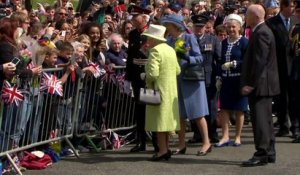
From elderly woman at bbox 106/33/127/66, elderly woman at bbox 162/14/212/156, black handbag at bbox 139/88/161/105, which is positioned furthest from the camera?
elderly woman at bbox 106/33/127/66

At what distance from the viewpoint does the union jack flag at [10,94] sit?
1004 cm

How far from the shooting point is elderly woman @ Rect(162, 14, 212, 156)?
1173 centimetres

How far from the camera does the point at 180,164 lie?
1127 centimetres

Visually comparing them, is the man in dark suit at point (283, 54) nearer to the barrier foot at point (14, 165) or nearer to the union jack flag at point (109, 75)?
the union jack flag at point (109, 75)

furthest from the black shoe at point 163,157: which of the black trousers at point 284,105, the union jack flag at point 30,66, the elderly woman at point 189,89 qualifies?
the black trousers at point 284,105

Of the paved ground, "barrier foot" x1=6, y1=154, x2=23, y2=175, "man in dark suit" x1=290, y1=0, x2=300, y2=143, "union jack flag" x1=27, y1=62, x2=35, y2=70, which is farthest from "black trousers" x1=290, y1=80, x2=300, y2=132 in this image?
"barrier foot" x1=6, y1=154, x2=23, y2=175

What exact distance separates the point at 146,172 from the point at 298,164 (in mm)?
2041

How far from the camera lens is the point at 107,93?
1281 centimetres

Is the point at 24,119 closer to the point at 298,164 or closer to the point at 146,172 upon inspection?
the point at 146,172

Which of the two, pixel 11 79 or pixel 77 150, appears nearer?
pixel 11 79

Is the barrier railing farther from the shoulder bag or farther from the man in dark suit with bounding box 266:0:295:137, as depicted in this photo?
the man in dark suit with bounding box 266:0:295:137

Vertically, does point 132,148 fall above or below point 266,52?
below

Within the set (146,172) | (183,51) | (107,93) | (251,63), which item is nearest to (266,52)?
(251,63)

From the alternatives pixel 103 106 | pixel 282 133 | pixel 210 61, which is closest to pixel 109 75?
pixel 103 106
